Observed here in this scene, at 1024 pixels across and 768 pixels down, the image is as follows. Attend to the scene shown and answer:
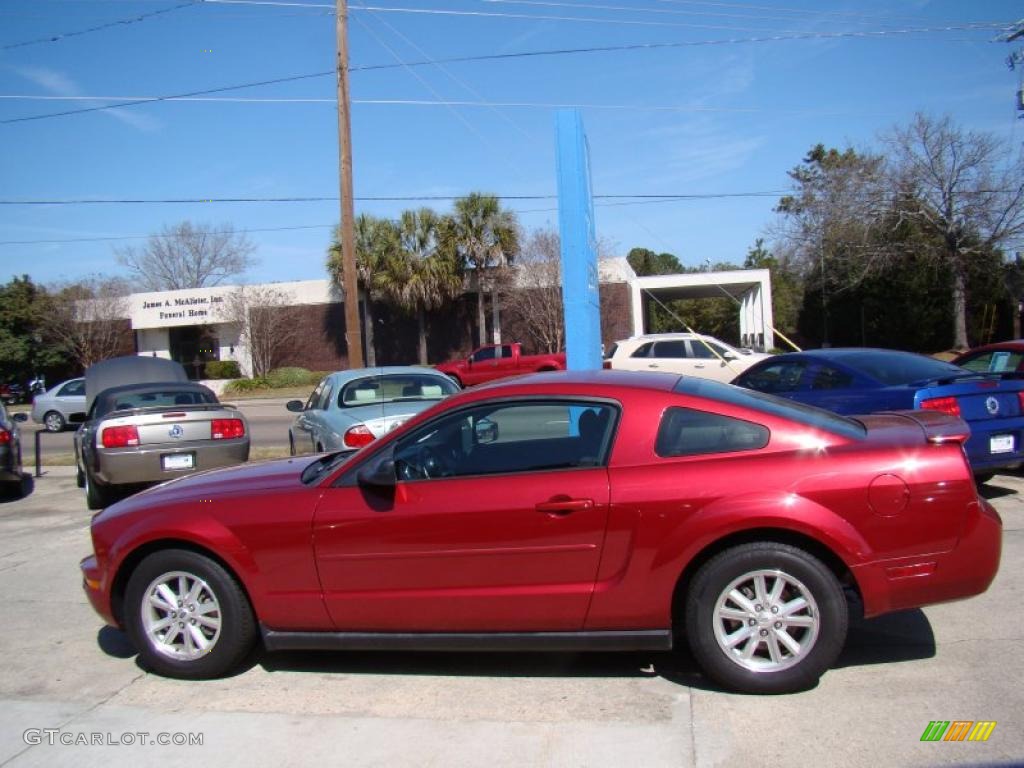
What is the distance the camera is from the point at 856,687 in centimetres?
408

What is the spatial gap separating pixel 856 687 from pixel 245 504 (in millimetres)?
3224

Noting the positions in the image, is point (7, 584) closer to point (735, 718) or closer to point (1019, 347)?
point (735, 718)

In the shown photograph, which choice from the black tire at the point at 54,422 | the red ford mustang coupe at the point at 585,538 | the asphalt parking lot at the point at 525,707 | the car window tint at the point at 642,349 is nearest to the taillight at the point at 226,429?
the asphalt parking lot at the point at 525,707

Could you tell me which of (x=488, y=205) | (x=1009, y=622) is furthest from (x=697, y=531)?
(x=488, y=205)

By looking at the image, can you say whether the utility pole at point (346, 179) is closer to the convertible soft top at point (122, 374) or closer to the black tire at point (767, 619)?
the convertible soft top at point (122, 374)

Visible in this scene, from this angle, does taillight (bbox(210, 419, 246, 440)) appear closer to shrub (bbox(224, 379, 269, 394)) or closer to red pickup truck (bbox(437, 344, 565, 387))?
red pickup truck (bbox(437, 344, 565, 387))

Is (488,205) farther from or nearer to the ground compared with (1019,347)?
farther from the ground

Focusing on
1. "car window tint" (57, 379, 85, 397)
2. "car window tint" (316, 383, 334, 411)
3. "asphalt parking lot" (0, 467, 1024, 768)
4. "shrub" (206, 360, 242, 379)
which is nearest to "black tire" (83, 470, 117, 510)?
"car window tint" (316, 383, 334, 411)

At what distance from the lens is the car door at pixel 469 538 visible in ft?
13.3

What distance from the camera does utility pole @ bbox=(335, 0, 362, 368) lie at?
15945 millimetres

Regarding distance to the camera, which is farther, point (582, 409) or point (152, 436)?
point (152, 436)

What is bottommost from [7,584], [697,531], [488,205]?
[7,584]

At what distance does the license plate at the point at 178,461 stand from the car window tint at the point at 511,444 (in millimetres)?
5849

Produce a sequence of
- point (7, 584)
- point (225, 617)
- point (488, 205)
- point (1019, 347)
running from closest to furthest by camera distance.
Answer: point (225, 617) → point (7, 584) → point (1019, 347) → point (488, 205)
